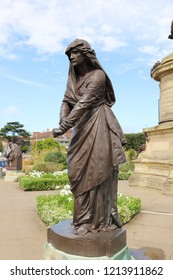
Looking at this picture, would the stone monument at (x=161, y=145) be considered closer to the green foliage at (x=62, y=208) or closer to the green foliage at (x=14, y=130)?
the green foliage at (x=62, y=208)

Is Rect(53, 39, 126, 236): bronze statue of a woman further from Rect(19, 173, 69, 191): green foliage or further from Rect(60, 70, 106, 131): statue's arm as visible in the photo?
Rect(19, 173, 69, 191): green foliage

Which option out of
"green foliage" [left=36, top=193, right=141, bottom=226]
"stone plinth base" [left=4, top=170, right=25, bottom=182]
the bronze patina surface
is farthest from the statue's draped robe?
"stone plinth base" [left=4, top=170, right=25, bottom=182]

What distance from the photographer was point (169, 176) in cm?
1070

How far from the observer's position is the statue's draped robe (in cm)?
351

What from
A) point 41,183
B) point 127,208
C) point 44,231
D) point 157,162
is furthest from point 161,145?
point 44,231

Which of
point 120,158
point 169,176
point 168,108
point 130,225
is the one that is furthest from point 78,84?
point 168,108

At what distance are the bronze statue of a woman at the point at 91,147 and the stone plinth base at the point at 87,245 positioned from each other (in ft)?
0.44

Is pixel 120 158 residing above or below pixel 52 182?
above

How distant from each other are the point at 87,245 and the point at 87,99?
5.39 feet

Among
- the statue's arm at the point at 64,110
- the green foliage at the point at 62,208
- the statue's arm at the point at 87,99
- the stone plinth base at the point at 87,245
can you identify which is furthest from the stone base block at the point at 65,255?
the green foliage at the point at 62,208

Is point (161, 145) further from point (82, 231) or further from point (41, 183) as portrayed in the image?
point (82, 231)

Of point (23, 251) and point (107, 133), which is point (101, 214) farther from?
point (23, 251)
